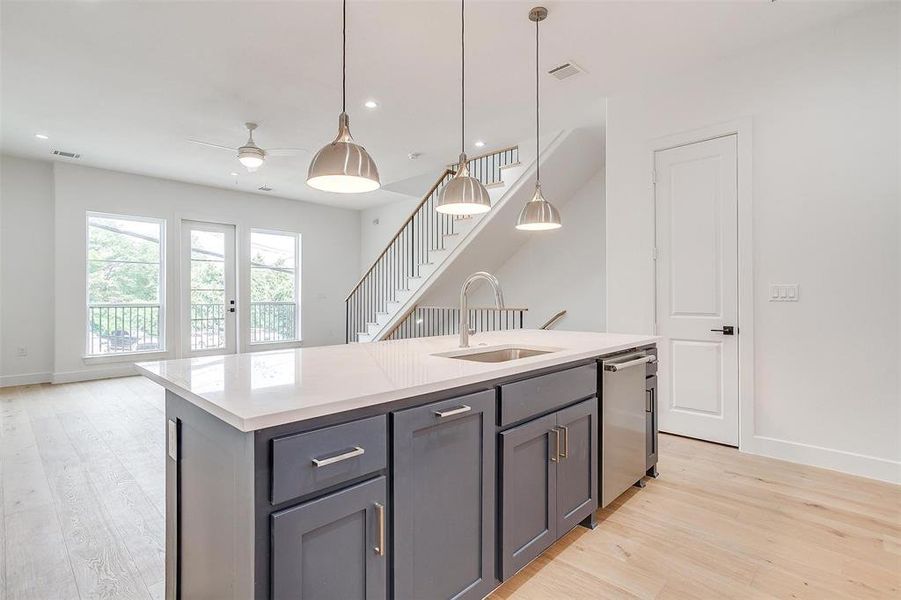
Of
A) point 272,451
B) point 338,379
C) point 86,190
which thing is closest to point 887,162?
point 338,379

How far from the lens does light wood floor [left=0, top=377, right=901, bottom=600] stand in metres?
1.74

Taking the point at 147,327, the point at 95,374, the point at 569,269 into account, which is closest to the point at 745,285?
the point at 569,269

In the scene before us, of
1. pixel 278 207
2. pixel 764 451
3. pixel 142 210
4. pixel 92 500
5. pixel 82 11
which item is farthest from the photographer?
pixel 278 207

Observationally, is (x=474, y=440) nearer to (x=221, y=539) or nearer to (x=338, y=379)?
(x=338, y=379)

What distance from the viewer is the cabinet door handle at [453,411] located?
1377 mm

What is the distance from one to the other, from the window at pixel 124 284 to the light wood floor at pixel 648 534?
3.35 meters

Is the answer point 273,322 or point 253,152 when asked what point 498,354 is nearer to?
point 253,152

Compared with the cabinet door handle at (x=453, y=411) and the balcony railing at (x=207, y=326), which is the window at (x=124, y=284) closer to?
the balcony railing at (x=207, y=326)

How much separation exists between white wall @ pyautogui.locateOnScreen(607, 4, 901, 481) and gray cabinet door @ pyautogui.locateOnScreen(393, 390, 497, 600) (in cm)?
264

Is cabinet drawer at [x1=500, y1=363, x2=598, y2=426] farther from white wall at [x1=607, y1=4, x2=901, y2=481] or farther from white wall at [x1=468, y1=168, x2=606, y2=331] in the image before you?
white wall at [x1=468, y1=168, x2=606, y2=331]

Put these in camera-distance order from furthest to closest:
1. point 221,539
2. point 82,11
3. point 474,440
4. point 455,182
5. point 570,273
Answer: point 570,273 → point 82,11 → point 455,182 → point 474,440 → point 221,539

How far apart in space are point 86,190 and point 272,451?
22.7 feet

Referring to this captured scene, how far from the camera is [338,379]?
139cm

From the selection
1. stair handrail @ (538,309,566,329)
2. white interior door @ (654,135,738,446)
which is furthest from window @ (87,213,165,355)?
white interior door @ (654,135,738,446)
